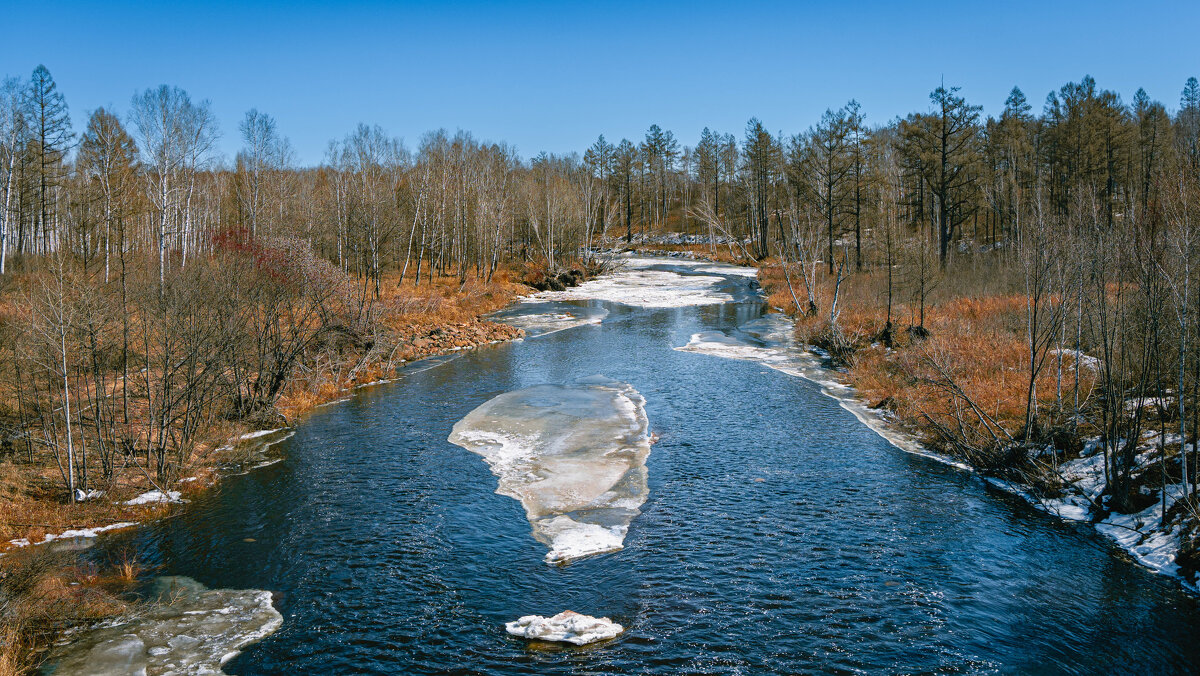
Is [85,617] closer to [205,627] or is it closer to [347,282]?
[205,627]

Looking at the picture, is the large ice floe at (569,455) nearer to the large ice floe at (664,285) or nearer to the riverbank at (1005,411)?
the riverbank at (1005,411)

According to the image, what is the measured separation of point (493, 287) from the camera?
54.1m

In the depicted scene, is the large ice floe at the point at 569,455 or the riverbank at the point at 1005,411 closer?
the riverbank at the point at 1005,411

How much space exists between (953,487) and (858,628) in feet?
24.0

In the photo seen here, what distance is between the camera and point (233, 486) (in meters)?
16.0

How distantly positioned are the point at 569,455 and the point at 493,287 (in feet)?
124

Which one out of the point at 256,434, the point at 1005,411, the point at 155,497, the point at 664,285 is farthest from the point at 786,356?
the point at 664,285

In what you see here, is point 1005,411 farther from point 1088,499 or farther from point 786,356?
point 786,356

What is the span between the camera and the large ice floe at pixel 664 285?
53.7m

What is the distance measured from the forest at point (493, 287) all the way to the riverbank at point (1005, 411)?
12cm

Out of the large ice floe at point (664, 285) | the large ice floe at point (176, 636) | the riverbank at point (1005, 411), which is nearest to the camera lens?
the large ice floe at point (176, 636)

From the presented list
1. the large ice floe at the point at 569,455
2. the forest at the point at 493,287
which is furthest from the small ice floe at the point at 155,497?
the large ice floe at the point at 569,455

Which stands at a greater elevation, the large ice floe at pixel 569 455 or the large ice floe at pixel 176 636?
the large ice floe at pixel 569 455

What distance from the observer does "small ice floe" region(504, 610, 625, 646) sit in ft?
31.0
